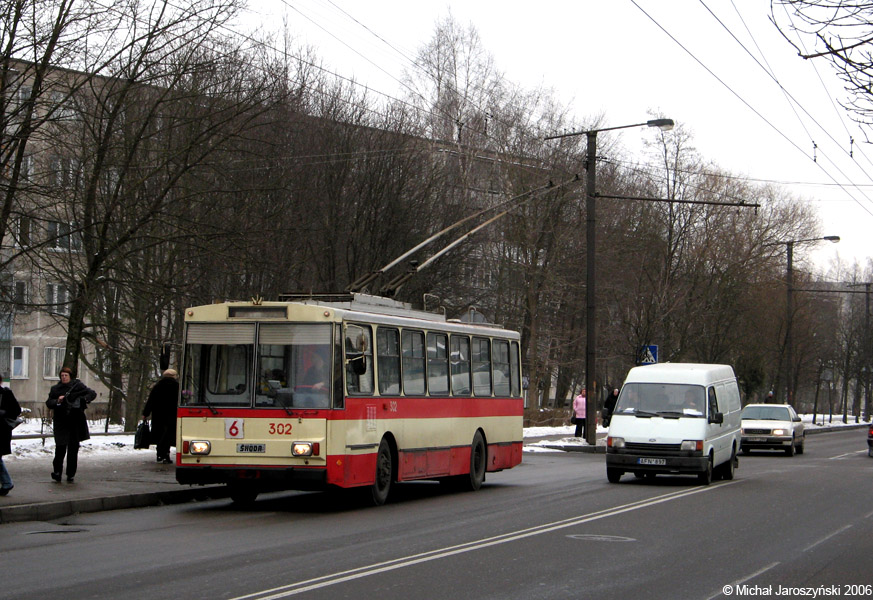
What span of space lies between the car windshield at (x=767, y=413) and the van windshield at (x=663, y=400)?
13.6m

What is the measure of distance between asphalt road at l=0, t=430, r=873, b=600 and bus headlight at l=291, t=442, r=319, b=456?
0.83 meters

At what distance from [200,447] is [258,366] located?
1.31 metres

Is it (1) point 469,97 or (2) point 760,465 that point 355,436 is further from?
(1) point 469,97

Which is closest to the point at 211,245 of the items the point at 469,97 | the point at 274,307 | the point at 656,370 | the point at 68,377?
the point at 68,377

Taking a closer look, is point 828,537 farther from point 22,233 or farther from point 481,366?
point 22,233

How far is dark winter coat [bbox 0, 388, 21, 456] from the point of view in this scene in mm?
14508

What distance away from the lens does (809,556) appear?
11094mm

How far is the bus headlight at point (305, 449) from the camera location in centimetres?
1455

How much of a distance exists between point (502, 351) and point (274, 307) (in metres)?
6.77

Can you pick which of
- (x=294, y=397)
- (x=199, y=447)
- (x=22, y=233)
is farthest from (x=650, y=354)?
(x=199, y=447)

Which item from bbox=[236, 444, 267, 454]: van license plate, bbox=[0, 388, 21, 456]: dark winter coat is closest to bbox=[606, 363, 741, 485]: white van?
bbox=[236, 444, 267, 454]: van license plate

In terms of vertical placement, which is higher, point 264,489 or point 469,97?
point 469,97

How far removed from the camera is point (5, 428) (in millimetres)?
14688

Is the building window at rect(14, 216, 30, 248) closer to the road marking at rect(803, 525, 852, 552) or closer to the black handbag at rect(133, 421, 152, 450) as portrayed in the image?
the black handbag at rect(133, 421, 152, 450)
